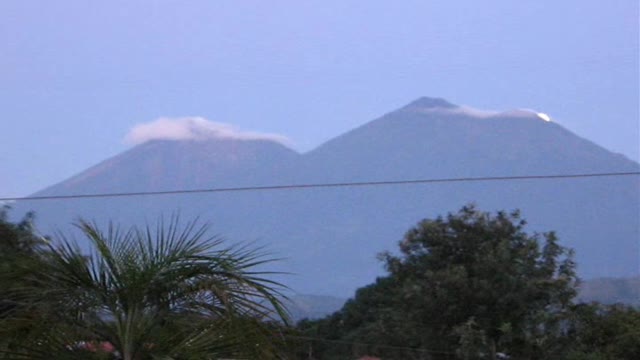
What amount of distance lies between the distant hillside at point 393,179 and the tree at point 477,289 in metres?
6.31

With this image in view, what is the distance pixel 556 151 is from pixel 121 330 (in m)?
35.8

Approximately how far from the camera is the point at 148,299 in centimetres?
702

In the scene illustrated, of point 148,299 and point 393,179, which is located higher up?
point 393,179

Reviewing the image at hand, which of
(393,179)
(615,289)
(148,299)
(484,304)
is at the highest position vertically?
(393,179)

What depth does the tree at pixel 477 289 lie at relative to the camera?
920 inches

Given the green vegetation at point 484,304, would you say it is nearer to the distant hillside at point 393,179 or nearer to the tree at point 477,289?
the tree at point 477,289

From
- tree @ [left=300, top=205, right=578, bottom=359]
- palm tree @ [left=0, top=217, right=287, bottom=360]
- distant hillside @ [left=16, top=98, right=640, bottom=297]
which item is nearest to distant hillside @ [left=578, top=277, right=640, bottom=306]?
distant hillside @ [left=16, top=98, right=640, bottom=297]

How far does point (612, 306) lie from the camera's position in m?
24.2

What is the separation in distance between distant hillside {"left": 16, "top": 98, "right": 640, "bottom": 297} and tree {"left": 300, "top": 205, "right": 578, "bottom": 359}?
6.31 metres

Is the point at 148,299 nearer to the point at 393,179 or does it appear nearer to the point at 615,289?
the point at 615,289

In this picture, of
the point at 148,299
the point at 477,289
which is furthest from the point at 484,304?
the point at 148,299

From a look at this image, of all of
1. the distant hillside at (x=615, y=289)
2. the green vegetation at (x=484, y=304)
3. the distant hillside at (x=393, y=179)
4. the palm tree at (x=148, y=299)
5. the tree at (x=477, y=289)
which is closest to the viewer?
the palm tree at (x=148, y=299)

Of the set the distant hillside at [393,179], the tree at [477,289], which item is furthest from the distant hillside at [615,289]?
the tree at [477,289]

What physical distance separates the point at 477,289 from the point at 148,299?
17.2 meters
